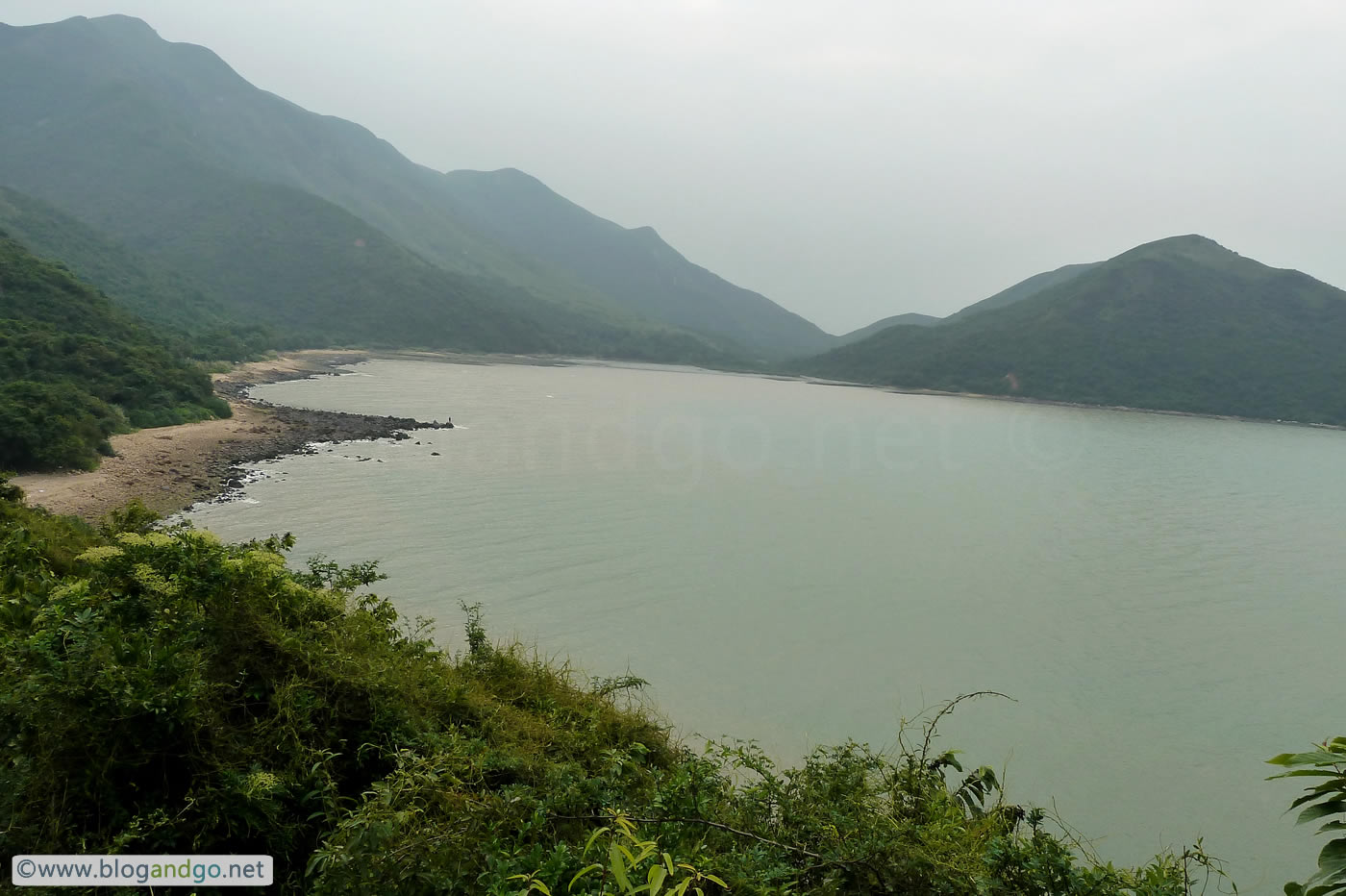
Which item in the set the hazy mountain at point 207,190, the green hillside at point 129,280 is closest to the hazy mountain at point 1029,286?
the hazy mountain at point 207,190

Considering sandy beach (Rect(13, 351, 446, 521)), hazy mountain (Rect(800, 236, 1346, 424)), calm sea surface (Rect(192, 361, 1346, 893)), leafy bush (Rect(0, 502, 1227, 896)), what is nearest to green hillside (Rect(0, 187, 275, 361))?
sandy beach (Rect(13, 351, 446, 521))

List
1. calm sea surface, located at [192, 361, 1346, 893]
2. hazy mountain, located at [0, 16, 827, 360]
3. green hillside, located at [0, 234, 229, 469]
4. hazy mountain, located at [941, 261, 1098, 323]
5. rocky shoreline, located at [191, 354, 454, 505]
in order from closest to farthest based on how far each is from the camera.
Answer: calm sea surface, located at [192, 361, 1346, 893] < green hillside, located at [0, 234, 229, 469] < rocky shoreline, located at [191, 354, 454, 505] < hazy mountain, located at [0, 16, 827, 360] < hazy mountain, located at [941, 261, 1098, 323]

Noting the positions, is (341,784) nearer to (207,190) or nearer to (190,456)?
(190,456)

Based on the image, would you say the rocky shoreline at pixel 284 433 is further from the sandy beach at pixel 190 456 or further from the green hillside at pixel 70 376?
the green hillside at pixel 70 376

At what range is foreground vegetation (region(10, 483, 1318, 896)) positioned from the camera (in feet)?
9.18

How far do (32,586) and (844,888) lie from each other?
5.10 meters

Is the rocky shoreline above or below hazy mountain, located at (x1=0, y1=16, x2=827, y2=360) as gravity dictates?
below

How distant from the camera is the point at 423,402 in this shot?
41750 mm

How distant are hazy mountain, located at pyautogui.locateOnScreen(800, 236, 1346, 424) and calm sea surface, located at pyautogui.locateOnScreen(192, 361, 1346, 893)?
55057mm

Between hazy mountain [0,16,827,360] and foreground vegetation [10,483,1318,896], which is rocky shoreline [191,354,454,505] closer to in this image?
foreground vegetation [10,483,1318,896]

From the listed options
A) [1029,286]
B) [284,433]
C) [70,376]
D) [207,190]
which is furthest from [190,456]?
[1029,286]

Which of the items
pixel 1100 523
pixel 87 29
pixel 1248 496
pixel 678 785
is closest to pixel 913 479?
pixel 1100 523

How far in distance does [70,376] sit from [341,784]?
28.7 metres

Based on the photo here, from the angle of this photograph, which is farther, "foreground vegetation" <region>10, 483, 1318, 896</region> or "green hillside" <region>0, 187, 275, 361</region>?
"green hillside" <region>0, 187, 275, 361</region>
